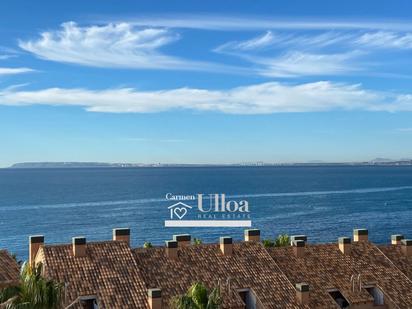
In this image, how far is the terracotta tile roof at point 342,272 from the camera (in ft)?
122

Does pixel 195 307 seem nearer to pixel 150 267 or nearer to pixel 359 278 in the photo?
→ pixel 150 267

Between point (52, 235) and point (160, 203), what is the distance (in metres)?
68.5

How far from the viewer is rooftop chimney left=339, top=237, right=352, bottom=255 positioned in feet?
135

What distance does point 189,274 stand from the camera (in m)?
36.2

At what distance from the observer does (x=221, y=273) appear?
120 ft

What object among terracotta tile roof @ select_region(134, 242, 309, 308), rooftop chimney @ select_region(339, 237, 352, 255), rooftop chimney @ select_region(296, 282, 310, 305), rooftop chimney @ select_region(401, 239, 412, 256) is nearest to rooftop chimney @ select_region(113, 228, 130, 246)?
terracotta tile roof @ select_region(134, 242, 309, 308)

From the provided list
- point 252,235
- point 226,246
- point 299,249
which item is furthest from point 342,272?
point 226,246

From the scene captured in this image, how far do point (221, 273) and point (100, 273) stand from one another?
752 centimetres

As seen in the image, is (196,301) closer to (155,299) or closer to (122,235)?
(155,299)

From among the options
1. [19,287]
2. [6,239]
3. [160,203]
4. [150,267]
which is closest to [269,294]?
[150,267]

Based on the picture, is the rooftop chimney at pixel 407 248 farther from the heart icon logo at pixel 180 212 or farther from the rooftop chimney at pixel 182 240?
the heart icon logo at pixel 180 212

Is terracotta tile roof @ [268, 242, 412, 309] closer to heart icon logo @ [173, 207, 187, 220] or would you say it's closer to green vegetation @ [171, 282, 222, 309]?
green vegetation @ [171, 282, 222, 309]
